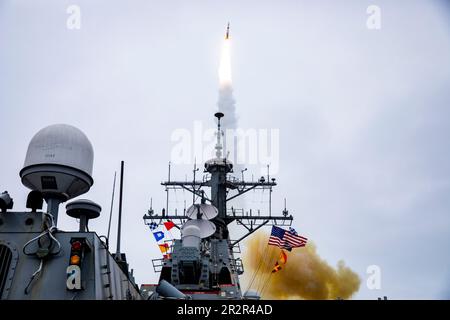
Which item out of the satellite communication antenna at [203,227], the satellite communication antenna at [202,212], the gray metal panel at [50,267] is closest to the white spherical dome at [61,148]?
the gray metal panel at [50,267]

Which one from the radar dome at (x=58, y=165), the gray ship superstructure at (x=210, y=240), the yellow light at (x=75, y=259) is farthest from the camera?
the gray ship superstructure at (x=210, y=240)

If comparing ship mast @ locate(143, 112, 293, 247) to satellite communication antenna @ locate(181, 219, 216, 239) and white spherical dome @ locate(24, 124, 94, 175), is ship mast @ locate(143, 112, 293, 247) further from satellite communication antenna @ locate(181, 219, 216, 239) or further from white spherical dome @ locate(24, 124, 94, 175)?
white spherical dome @ locate(24, 124, 94, 175)

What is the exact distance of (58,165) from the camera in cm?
768

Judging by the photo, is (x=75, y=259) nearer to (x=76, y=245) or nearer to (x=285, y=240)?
(x=76, y=245)

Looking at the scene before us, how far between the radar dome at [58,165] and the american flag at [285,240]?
13967mm

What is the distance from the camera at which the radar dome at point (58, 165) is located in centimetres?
767

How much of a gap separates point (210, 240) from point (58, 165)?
15463mm

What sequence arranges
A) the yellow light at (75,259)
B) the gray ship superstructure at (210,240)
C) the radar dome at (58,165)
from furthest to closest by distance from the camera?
the gray ship superstructure at (210,240), the radar dome at (58,165), the yellow light at (75,259)

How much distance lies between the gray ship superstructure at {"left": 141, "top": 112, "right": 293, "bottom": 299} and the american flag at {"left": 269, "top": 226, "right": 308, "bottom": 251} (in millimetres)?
2302

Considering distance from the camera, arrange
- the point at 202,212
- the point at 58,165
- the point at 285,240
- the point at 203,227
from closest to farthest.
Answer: the point at 58,165 → the point at 203,227 → the point at 285,240 → the point at 202,212

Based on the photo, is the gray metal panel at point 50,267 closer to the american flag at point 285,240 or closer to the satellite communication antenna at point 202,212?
the satellite communication antenna at point 202,212

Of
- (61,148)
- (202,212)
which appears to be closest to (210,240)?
(202,212)
